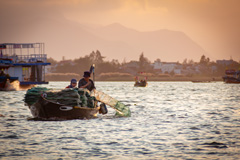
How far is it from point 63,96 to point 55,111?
95 cm

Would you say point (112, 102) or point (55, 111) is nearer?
point (55, 111)

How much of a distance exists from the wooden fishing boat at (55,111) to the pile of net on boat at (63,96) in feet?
0.75

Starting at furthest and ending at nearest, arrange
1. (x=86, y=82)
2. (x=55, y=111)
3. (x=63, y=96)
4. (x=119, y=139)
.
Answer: (x=86, y=82), (x=55, y=111), (x=63, y=96), (x=119, y=139)

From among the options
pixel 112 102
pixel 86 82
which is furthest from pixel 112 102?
pixel 86 82

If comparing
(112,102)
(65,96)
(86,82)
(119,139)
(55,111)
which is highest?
(86,82)


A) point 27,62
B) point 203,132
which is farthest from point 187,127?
point 27,62

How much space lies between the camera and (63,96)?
1922cm

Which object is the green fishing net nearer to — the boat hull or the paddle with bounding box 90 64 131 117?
the paddle with bounding box 90 64 131 117

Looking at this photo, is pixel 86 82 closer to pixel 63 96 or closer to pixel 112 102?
pixel 112 102

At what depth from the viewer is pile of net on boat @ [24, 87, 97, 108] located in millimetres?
19078

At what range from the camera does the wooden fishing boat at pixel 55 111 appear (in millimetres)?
19047

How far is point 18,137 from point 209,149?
7.71m

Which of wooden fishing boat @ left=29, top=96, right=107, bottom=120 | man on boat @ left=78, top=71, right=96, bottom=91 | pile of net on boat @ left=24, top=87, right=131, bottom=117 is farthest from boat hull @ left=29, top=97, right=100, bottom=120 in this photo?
man on boat @ left=78, top=71, right=96, bottom=91

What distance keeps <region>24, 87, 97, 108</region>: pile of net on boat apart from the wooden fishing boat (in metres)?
0.23
